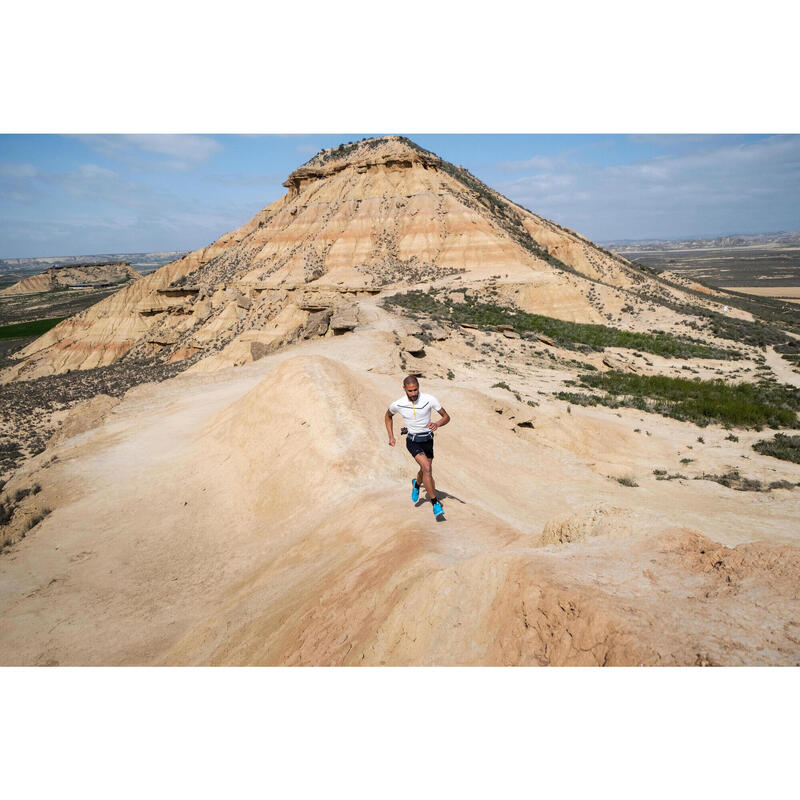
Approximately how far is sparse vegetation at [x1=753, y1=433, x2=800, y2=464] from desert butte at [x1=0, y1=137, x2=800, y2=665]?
1.56ft

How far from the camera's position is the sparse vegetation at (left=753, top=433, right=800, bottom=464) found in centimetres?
1305

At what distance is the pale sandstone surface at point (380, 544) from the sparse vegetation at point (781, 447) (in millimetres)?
443

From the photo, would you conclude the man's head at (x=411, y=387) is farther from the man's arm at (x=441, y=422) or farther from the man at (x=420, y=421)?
the man's arm at (x=441, y=422)

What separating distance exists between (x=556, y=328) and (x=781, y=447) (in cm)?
1792

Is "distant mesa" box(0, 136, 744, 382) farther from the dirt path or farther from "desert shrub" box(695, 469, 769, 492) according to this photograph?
"desert shrub" box(695, 469, 769, 492)

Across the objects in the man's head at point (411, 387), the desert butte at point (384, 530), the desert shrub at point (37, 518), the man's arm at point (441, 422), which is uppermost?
the man's head at point (411, 387)

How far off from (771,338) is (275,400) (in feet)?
133

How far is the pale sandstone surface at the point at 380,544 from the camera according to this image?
3.79 meters

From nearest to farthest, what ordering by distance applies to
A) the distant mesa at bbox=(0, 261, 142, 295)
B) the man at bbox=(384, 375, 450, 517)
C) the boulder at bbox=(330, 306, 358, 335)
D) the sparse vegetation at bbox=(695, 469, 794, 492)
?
1. the man at bbox=(384, 375, 450, 517)
2. the sparse vegetation at bbox=(695, 469, 794, 492)
3. the boulder at bbox=(330, 306, 358, 335)
4. the distant mesa at bbox=(0, 261, 142, 295)

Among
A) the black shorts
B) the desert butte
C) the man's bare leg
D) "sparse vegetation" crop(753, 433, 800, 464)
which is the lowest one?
"sparse vegetation" crop(753, 433, 800, 464)

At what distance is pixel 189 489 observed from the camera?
9922 mm

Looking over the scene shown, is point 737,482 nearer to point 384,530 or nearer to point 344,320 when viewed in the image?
point 384,530

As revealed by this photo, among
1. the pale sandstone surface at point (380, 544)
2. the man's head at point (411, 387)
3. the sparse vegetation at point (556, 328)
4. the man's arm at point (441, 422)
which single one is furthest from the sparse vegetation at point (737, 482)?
the sparse vegetation at point (556, 328)

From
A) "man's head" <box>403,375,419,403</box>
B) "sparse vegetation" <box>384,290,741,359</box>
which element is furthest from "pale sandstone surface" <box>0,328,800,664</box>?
"sparse vegetation" <box>384,290,741,359</box>
